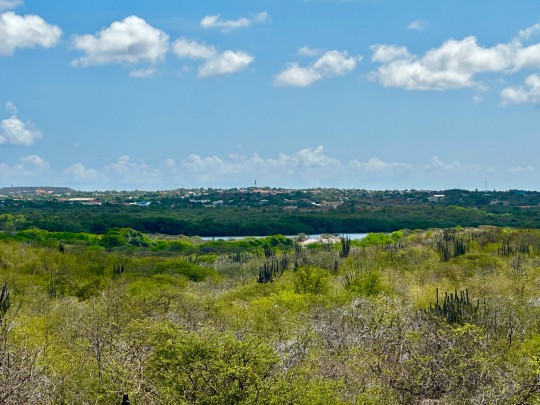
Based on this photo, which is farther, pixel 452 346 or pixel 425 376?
pixel 452 346

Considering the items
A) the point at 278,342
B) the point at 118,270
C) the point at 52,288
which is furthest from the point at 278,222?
the point at 278,342

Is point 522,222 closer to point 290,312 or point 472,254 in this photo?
point 472,254

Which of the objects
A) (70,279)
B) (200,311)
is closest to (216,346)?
(200,311)

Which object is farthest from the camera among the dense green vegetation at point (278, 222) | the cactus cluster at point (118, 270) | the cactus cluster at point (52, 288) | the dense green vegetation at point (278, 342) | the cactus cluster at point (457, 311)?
the dense green vegetation at point (278, 222)

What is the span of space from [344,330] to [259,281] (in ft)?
79.6

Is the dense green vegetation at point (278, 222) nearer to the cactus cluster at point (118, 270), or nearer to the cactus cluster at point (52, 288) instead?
the cactus cluster at point (118, 270)

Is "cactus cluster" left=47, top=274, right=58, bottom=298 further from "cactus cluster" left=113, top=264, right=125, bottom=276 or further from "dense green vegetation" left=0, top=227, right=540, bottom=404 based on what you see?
"cactus cluster" left=113, top=264, right=125, bottom=276

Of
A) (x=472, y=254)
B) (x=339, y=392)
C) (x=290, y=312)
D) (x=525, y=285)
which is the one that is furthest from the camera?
(x=472, y=254)

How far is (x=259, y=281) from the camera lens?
177 ft

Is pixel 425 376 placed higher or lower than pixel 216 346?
lower

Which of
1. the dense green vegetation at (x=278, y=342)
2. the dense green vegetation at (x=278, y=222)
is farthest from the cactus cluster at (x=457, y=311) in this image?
the dense green vegetation at (x=278, y=222)

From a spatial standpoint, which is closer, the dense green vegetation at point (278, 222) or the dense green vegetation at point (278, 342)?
the dense green vegetation at point (278, 342)

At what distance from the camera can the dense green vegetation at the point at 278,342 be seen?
1820 cm

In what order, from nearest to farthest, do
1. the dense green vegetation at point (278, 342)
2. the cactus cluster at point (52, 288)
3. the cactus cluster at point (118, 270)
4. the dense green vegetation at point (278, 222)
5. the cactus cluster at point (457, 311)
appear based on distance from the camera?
the dense green vegetation at point (278, 342)
the cactus cluster at point (457, 311)
the cactus cluster at point (52, 288)
the cactus cluster at point (118, 270)
the dense green vegetation at point (278, 222)
